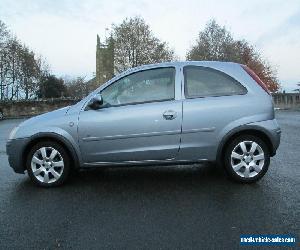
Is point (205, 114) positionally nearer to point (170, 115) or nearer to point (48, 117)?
point (170, 115)

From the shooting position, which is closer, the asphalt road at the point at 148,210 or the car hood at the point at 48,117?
the asphalt road at the point at 148,210

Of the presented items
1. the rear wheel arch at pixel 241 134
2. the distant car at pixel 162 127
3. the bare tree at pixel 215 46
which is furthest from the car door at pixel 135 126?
the bare tree at pixel 215 46

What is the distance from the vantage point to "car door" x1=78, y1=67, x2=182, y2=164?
5887 millimetres

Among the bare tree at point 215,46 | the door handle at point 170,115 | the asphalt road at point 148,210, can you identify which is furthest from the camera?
the bare tree at point 215,46

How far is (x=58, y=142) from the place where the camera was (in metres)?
6.16

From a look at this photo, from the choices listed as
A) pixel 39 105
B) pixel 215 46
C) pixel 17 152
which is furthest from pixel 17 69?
pixel 17 152

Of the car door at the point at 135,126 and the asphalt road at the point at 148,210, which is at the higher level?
the car door at the point at 135,126

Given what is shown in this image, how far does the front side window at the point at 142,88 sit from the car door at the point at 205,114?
0.86 ft

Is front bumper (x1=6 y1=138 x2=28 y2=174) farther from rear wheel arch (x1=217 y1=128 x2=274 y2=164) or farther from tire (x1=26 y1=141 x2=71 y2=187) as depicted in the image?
rear wheel arch (x1=217 y1=128 x2=274 y2=164)

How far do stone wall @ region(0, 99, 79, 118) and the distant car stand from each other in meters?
41.4

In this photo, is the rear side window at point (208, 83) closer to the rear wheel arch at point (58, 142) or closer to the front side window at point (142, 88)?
the front side window at point (142, 88)

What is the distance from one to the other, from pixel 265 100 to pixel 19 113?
151ft

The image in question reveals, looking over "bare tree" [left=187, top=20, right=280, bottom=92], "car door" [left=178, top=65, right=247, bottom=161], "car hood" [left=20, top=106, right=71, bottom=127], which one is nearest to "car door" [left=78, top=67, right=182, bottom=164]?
"car door" [left=178, top=65, right=247, bottom=161]

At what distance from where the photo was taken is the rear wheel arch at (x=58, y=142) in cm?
605
